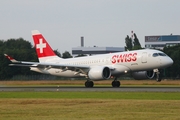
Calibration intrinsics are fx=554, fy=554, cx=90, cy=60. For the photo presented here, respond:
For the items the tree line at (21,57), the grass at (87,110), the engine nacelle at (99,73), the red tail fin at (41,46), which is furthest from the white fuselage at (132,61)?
the tree line at (21,57)

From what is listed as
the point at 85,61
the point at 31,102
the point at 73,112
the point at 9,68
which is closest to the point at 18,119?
the point at 73,112

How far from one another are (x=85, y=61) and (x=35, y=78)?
32.3 meters

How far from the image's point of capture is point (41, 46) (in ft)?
226

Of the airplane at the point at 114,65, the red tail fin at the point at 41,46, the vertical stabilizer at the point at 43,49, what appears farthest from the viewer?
the red tail fin at the point at 41,46

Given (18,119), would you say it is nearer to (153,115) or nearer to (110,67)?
(153,115)

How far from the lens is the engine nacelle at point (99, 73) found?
56.6 metres

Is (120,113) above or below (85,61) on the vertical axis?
below

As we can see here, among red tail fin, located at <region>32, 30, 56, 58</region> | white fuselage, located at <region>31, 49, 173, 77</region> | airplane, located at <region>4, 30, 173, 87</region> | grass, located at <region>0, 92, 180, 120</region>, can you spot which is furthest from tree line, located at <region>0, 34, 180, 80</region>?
grass, located at <region>0, 92, 180, 120</region>

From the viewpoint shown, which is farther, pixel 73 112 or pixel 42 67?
pixel 42 67

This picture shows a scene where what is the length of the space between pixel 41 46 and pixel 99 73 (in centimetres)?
1463

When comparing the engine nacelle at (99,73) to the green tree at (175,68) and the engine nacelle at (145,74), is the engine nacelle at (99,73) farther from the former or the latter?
the green tree at (175,68)

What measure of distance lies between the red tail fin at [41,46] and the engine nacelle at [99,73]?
11671mm

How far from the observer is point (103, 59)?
5969 centimetres

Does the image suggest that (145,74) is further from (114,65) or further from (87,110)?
(87,110)
